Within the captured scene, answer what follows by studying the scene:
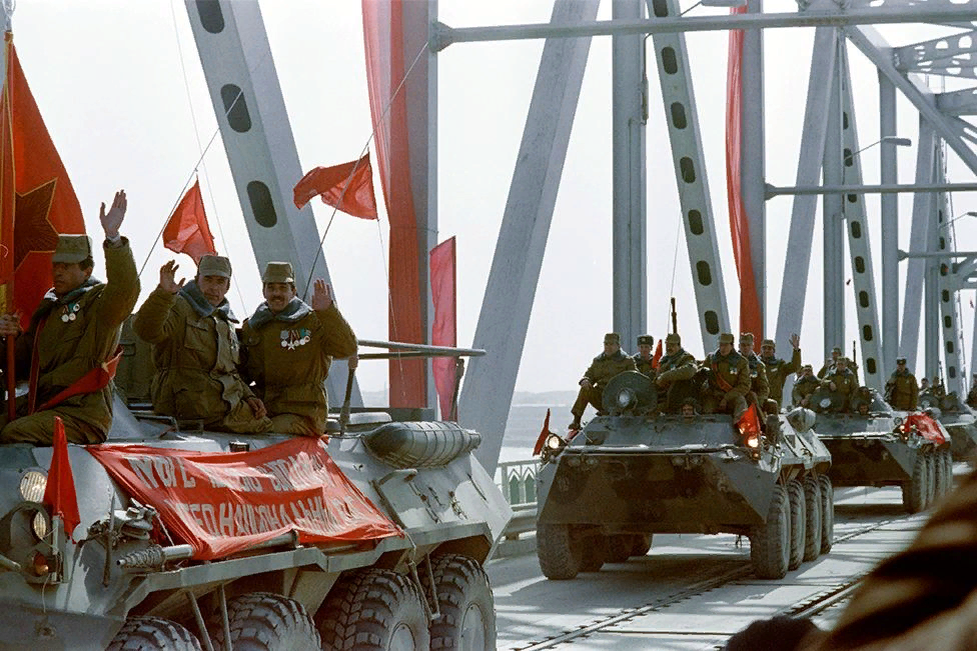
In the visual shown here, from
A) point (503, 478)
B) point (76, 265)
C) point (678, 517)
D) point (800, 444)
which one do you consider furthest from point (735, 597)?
point (76, 265)

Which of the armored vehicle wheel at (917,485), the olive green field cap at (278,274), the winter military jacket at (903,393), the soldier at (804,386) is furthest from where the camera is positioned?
the winter military jacket at (903,393)

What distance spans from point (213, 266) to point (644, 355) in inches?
432

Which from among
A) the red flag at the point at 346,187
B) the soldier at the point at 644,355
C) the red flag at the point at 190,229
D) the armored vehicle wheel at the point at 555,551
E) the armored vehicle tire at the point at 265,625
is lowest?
the armored vehicle wheel at the point at 555,551

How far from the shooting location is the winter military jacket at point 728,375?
49.9ft

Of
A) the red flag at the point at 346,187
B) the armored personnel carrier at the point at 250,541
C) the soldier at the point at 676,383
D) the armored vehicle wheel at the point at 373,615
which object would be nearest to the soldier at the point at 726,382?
the soldier at the point at 676,383

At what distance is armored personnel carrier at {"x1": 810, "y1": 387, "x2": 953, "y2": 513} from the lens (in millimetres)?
21953

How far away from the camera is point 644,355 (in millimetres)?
17844

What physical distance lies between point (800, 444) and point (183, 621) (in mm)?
11507

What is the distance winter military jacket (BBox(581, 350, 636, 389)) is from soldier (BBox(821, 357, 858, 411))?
742 cm

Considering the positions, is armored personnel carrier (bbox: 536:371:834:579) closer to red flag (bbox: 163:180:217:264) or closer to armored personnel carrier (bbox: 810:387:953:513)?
→ red flag (bbox: 163:180:217:264)

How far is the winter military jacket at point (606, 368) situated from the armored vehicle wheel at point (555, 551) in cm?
221

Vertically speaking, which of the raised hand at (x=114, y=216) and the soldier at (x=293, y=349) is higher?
the raised hand at (x=114, y=216)

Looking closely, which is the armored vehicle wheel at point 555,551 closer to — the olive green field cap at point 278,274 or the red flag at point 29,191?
the olive green field cap at point 278,274

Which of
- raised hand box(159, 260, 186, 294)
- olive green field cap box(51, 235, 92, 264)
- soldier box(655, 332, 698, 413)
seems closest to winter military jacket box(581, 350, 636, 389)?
soldier box(655, 332, 698, 413)
